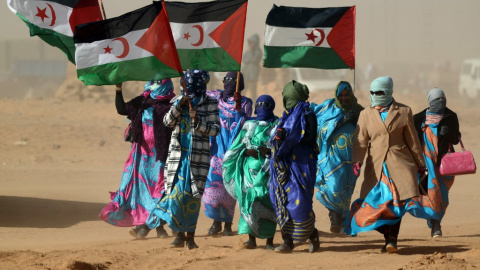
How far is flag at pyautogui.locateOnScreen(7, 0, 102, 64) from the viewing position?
10312mm

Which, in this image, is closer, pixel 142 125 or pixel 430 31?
pixel 142 125

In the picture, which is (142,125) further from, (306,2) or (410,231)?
(306,2)

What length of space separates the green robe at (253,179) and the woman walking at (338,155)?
5.76 ft

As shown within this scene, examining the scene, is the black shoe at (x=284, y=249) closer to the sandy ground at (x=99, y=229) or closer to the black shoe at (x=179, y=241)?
the sandy ground at (x=99, y=229)

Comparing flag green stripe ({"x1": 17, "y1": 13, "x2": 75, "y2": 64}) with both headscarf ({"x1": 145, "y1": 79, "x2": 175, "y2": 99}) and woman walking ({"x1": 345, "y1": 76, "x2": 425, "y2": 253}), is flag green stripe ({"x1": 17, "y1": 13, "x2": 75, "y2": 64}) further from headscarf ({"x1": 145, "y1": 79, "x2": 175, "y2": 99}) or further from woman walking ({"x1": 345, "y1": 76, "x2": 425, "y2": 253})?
woman walking ({"x1": 345, "y1": 76, "x2": 425, "y2": 253})

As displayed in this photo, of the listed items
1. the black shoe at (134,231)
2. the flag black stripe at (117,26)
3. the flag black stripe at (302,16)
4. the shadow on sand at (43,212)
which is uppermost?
the flag black stripe at (302,16)

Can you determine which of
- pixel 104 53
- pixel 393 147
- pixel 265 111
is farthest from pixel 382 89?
pixel 104 53

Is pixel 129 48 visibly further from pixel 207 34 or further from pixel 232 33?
pixel 232 33

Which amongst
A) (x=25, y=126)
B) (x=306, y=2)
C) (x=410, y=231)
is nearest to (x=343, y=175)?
A: (x=410, y=231)

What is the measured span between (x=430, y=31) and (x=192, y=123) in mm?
59625

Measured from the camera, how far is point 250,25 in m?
59.0

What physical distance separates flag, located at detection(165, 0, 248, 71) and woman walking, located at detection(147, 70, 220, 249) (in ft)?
2.74

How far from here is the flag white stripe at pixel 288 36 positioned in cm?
1034

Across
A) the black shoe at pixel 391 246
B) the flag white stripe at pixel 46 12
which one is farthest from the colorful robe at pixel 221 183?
the black shoe at pixel 391 246
